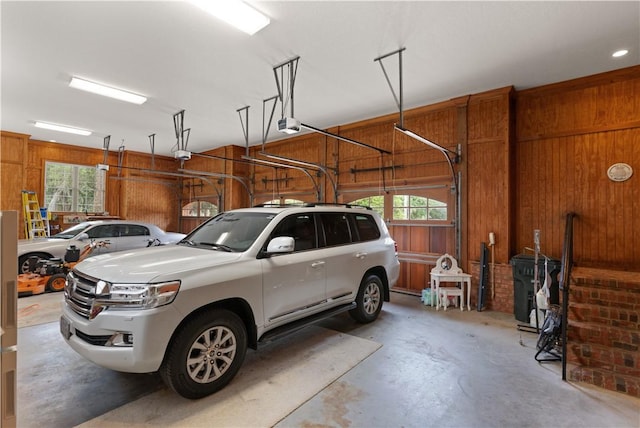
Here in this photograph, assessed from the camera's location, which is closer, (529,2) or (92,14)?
(529,2)

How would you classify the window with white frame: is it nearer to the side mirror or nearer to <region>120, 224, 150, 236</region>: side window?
<region>120, 224, 150, 236</region>: side window

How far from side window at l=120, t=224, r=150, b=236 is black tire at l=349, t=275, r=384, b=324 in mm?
6606

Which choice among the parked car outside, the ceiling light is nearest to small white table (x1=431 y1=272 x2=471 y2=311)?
the ceiling light

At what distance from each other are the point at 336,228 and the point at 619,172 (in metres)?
4.23

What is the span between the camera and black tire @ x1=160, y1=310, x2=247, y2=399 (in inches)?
91.1

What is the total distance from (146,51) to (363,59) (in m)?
2.90

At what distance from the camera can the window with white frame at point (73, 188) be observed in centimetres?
942

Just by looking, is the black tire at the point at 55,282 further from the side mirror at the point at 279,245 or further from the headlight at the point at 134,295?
the side mirror at the point at 279,245

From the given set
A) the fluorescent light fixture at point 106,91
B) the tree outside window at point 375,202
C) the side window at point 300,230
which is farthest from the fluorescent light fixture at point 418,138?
the fluorescent light fixture at point 106,91

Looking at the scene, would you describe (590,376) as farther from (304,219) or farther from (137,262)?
(137,262)

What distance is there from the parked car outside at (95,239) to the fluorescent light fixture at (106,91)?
138 inches

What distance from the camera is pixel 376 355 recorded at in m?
3.34

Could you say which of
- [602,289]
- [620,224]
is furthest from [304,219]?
[620,224]

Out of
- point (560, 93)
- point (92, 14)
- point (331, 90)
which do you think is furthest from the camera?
point (331, 90)
